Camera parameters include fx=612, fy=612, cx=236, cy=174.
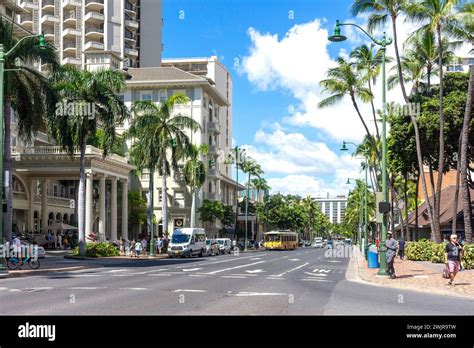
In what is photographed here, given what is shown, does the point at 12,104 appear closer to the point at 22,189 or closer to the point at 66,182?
the point at 22,189

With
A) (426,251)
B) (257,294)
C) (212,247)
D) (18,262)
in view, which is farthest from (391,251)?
(212,247)

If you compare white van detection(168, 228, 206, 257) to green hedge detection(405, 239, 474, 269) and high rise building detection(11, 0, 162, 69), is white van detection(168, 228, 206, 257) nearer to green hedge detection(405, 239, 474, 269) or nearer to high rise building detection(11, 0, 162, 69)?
green hedge detection(405, 239, 474, 269)

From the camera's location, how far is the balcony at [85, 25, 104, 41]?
98438 mm

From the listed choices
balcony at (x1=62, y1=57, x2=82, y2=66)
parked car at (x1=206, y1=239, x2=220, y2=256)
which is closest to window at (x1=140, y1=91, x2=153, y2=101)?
balcony at (x1=62, y1=57, x2=82, y2=66)

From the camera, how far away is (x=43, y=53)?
115 ft

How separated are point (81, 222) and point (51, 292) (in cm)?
2330

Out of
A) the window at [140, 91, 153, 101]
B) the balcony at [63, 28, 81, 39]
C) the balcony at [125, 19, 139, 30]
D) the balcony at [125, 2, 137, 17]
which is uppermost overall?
the balcony at [125, 2, 137, 17]

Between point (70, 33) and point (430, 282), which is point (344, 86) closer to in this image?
point (430, 282)

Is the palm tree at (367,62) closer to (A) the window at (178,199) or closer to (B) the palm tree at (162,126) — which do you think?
(B) the palm tree at (162,126)

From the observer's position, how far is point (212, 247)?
195 ft

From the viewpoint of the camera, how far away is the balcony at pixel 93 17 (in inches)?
3848

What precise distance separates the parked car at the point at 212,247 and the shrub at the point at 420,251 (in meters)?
21.4

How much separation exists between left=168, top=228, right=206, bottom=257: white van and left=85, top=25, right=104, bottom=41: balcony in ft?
187

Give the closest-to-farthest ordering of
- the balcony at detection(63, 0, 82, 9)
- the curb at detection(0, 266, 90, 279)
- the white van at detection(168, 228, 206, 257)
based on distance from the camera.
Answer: the curb at detection(0, 266, 90, 279) < the white van at detection(168, 228, 206, 257) < the balcony at detection(63, 0, 82, 9)
